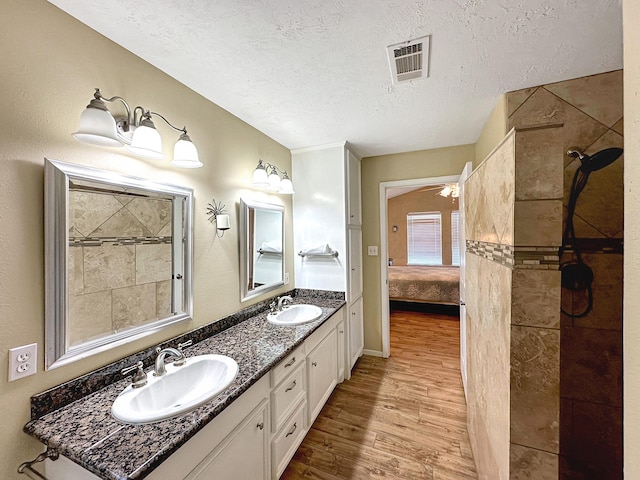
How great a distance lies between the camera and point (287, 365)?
157 cm

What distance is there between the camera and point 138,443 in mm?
Result: 833

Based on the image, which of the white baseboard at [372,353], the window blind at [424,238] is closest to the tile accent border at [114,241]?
the white baseboard at [372,353]

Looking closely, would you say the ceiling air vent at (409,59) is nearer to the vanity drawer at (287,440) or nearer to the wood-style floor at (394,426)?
the vanity drawer at (287,440)

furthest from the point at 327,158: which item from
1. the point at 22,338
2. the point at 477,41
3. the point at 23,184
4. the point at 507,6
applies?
the point at 22,338

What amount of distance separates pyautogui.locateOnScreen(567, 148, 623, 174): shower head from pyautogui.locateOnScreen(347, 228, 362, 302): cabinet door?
5.75 ft

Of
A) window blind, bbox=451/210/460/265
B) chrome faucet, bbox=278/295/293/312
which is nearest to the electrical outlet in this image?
chrome faucet, bbox=278/295/293/312

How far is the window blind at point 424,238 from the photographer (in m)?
6.45

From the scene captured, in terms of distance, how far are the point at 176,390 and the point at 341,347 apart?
157 cm

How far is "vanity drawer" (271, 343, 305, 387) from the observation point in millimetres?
1441

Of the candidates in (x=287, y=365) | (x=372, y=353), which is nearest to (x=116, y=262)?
(x=287, y=365)

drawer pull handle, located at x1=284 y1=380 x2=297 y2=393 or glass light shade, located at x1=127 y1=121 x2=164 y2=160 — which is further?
drawer pull handle, located at x1=284 y1=380 x2=297 y2=393

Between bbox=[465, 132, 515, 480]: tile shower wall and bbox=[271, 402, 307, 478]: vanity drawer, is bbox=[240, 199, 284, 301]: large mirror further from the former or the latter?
bbox=[465, 132, 515, 480]: tile shower wall

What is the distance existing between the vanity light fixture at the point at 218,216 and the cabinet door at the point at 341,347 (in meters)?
1.40

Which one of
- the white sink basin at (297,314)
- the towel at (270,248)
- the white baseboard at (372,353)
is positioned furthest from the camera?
the white baseboard at (372,353)
